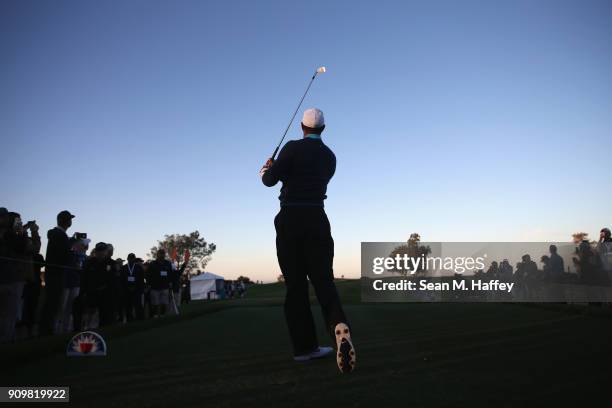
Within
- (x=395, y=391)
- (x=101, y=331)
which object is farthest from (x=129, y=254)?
(x=395, y=391)

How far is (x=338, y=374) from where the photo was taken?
385cm

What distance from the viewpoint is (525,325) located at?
805 centimetres

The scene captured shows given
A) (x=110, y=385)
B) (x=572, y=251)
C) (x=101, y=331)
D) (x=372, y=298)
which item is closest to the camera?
(x=110, y=385)

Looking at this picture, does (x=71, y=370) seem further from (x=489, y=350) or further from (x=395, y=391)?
(x=489, y=350)

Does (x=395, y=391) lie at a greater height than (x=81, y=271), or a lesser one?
Result: lesser

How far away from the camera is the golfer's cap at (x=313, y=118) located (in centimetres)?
496

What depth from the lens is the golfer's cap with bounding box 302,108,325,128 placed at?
→ 16.3 feet

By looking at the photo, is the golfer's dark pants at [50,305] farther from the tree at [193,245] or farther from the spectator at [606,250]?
the tree at [193,245]

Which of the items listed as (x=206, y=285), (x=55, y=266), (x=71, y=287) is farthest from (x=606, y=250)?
(x=206, y=285)

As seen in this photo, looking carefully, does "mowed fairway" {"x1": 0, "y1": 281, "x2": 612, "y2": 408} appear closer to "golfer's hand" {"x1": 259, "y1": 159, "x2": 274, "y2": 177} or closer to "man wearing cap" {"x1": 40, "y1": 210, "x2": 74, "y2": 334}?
"golfer's hand" {"x1": 259, "y1": 159, "x2": 274, "y2": 177}

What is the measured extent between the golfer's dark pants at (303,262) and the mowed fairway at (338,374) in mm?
345

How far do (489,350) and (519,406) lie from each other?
2.43 meters

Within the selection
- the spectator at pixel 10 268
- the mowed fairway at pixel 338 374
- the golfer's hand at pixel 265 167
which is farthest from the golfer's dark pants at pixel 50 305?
the golfer's hand at pixel 265 167

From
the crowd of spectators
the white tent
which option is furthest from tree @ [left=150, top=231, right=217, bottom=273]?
the crowd of spectators
